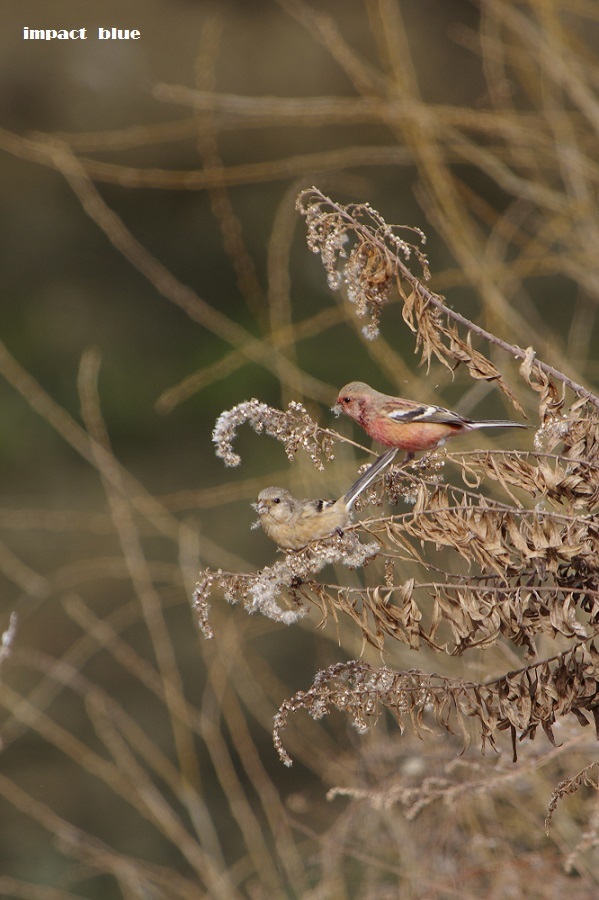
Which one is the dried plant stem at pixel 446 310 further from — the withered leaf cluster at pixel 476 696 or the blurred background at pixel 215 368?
the blurred background at pixel 215 368

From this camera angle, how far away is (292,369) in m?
3.64

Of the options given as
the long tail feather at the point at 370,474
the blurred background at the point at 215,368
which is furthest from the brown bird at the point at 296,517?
the blurred background at the point at 215,368

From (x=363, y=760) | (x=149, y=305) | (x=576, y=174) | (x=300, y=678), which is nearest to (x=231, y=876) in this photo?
(x=363, y=760)

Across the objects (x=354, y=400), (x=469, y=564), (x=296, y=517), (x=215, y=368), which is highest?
(x=215, y=368)

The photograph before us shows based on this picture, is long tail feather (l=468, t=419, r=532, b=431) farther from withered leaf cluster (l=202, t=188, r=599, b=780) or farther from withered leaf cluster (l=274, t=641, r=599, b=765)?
withered leaf cluster (l=274, t=641, r=599, b=765)

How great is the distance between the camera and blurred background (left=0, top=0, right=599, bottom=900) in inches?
141

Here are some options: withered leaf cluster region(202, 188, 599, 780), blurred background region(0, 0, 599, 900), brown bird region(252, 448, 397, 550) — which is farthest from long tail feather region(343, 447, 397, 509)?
blurred background region(0, 0, 599, 900)

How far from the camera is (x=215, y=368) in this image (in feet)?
11.2

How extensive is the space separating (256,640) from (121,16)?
637cm

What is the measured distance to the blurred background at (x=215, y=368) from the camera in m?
3.58

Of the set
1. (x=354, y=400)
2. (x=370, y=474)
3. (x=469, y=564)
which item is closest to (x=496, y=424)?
(x=370, y=474)

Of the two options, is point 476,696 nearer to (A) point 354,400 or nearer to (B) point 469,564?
(B) point 469,564

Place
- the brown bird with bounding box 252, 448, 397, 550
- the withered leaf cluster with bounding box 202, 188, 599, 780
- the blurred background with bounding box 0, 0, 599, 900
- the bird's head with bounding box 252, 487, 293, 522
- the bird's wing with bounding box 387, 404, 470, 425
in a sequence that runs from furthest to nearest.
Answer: the blurred background with bounding box 0, 0, 599, 900 → the bird's head with bounding box 252, 487, 293, 522 → the brown bird with bounding box 252, 448, 397, 550 → the bird's wing with bounding box 387, 404, 470, 425 → the withered leaf cluster with bounding box 202, 188, 599, 780

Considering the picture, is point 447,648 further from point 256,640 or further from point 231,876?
point 256,640
